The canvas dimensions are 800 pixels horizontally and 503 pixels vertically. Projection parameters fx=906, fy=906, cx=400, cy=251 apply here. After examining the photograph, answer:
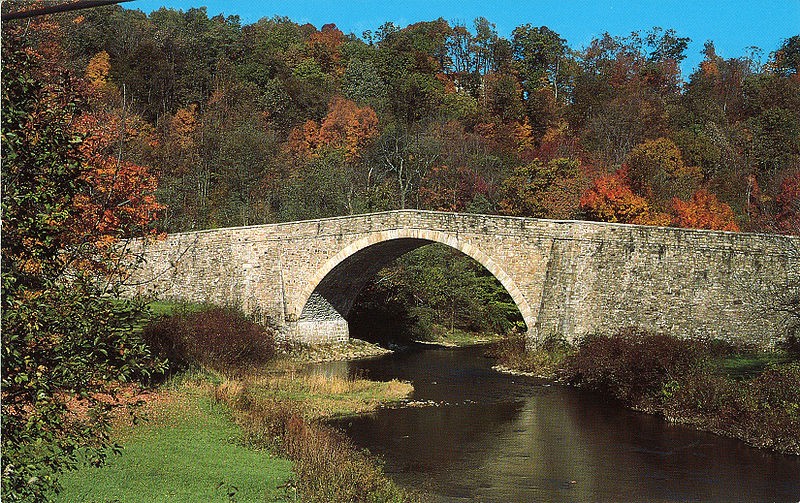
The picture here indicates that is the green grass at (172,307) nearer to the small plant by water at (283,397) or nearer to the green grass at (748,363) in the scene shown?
the small plant by water at (283,397)

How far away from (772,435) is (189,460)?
30.8ft

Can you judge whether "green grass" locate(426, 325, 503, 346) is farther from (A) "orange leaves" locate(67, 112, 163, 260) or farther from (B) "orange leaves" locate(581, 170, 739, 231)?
(A) "orange leaves" locate(67, 112, 163, 260)

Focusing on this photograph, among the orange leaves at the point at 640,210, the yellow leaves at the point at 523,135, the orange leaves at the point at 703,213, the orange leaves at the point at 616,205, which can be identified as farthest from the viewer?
the yellow leaves at the point at 523,135

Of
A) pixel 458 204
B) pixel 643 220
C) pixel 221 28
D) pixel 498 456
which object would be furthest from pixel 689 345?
pixel 221 28

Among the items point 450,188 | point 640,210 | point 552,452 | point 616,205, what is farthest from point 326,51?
point 552,452

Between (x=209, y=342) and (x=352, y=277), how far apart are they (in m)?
9.21

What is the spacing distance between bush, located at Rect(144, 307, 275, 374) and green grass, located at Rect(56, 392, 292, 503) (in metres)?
5.40

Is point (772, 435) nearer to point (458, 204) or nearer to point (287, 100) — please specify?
point (458, 204)

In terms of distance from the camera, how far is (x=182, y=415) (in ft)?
45.6

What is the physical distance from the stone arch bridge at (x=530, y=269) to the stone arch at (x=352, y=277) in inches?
1.7

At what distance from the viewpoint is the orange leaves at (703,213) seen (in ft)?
109

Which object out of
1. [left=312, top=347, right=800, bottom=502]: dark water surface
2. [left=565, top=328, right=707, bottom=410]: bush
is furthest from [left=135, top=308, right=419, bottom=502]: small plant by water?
[left=565, top=328, right=707, bottom=410]: bush

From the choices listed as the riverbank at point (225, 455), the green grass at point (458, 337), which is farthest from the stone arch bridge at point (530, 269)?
the green grass at point (458, 337)

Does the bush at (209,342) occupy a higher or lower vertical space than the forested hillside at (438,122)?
lower
